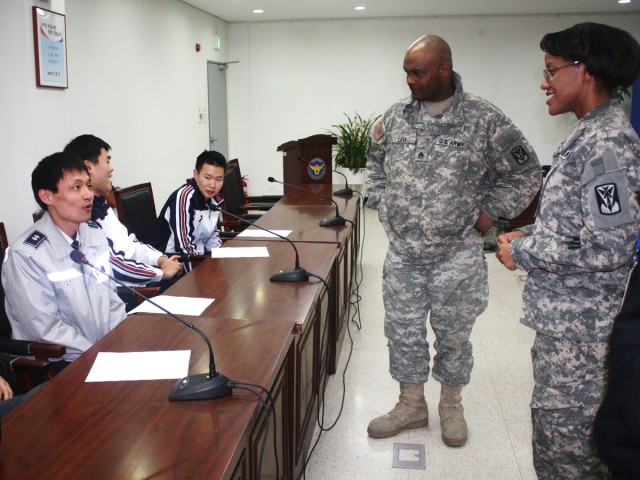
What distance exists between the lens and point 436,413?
259 cm

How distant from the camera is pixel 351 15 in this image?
8.22m

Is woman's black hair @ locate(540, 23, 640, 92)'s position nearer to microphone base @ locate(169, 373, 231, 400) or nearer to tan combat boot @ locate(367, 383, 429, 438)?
microphone base @ locate(169, 373, 231, 400)

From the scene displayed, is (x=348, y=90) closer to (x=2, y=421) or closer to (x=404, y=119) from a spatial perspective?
(x=404, y=119)

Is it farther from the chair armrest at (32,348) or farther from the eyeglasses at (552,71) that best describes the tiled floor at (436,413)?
the eyeglasses at (552,71)

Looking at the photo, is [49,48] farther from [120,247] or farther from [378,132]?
[378,132]

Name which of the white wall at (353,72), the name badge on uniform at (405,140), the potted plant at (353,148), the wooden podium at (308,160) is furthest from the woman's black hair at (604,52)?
the white wall at (353,72)

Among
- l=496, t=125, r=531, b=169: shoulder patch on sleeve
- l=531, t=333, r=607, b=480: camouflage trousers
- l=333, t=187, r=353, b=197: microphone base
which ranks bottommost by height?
l=531, t=333, r=607, b=480: camouflage trousers

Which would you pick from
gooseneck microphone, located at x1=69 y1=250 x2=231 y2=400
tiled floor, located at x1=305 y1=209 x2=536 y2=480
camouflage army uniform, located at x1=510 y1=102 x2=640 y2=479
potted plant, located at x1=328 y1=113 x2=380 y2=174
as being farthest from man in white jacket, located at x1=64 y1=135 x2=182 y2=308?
potted plant, located at x1=328 y1=113 x2=380 y2=174

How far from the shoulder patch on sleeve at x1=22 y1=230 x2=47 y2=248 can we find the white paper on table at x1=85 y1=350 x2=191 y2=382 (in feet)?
2.00

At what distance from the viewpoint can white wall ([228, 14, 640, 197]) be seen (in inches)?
328

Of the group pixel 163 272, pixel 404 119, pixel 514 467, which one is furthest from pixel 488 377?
pixel 163 272

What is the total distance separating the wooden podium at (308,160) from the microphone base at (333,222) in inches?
53.9

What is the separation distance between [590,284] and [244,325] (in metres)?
0.96

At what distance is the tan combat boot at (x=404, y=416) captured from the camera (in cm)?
239
